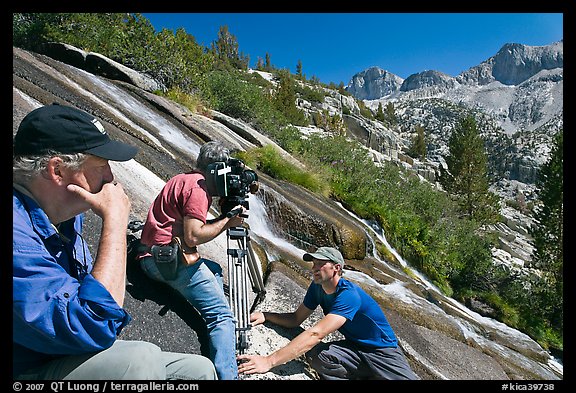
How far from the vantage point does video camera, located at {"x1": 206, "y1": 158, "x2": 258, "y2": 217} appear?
3.27m

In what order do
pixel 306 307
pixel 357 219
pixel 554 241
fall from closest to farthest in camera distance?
pixel 306 307 → pixel 357 219 → pixel 554 241

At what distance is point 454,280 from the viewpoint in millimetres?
14039

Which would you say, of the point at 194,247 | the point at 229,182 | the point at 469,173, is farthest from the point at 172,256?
the point at 469,173

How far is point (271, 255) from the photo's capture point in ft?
19.6

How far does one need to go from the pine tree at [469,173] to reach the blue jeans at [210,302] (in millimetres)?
30334

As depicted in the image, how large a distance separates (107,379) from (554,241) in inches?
962

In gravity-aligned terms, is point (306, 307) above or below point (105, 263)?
below

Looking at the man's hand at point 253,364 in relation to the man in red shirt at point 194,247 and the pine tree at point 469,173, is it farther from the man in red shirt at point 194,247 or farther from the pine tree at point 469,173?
the pine tree at point 469,173

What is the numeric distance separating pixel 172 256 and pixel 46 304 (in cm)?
139

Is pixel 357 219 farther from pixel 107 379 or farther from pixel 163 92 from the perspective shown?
pixel 107 379

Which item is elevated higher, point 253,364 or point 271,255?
point 271,255

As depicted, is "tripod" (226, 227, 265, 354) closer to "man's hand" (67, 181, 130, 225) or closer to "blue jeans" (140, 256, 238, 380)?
"blue jeans" (140, 256, 238, 380)

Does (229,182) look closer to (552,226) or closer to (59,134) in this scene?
(59,134)
